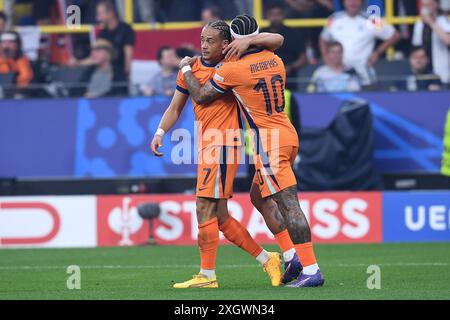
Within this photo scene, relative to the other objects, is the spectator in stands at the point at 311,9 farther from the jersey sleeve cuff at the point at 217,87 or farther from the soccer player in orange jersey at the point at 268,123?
the jersey sleeve cuff at the point at 217,87

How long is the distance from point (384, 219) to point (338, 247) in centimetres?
125

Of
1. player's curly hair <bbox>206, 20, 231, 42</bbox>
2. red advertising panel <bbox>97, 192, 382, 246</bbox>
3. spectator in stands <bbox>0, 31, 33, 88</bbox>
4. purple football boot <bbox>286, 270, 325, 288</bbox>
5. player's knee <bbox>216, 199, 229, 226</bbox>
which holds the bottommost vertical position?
red advertising panel <bbox>97, 192, 382, 246</bbox>

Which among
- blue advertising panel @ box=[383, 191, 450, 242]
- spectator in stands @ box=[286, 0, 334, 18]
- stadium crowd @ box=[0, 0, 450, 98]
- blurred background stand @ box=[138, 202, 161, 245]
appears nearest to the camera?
blue advertising panel @ box=[383, 191, 450, 242]

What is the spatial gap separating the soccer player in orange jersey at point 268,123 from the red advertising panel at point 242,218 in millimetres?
5982

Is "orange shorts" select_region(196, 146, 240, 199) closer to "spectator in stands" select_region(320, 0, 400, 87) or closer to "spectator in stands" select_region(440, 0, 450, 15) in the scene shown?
"spectator in stands" select_region(320, 0, 400, 87)

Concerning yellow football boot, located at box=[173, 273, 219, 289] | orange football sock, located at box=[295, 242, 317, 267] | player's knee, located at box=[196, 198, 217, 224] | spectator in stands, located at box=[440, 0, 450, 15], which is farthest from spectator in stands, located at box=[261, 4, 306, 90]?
orange football sock, located at box=[295, 242, 317, 267]

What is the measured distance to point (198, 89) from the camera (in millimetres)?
10000

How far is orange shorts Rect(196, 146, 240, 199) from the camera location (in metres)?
10.0

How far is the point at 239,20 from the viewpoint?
33.3ft

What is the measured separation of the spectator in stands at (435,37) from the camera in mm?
17391

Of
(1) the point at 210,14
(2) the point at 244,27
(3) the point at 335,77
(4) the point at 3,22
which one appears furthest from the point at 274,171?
(4) the point at 3,22

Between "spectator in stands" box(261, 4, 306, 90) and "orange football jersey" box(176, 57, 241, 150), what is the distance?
24.0 ft
